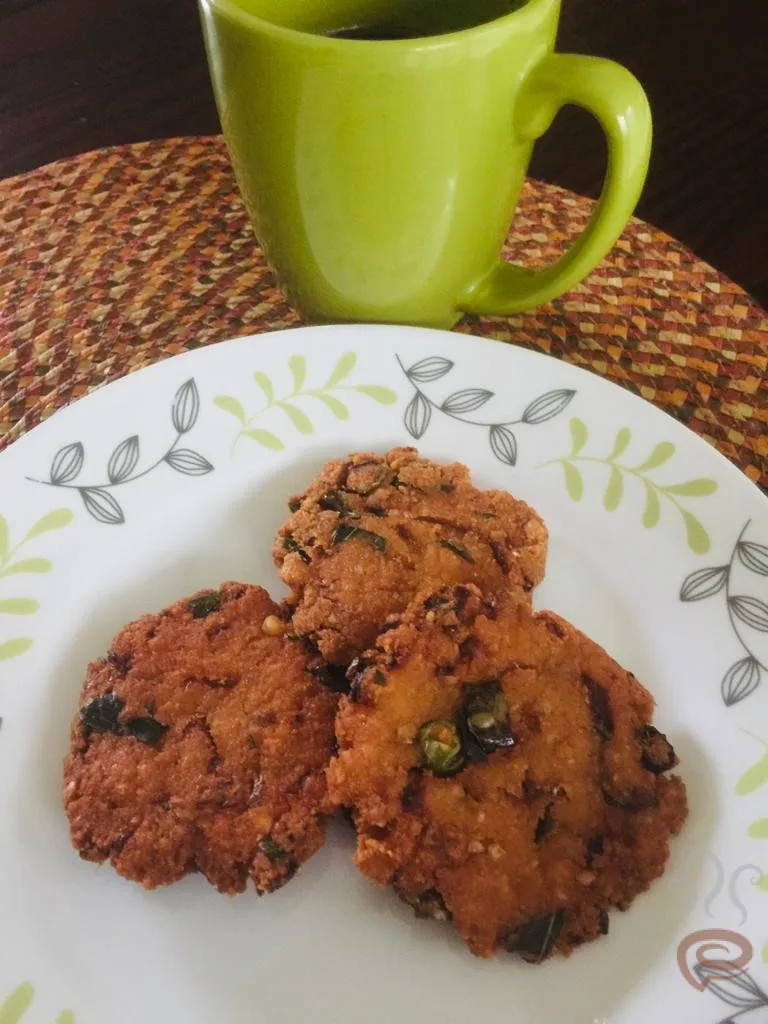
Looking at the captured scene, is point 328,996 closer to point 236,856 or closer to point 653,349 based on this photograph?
point 236,856

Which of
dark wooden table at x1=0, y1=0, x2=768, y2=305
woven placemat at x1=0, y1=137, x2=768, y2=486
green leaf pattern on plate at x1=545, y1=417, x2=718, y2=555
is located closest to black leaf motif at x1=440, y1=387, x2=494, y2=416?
green leaf pattern on plate at x1=545, y1=417, x2=718, y2=555

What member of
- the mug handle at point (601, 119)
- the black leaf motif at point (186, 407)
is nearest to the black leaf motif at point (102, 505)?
the black leaf motif at point (186, 407)

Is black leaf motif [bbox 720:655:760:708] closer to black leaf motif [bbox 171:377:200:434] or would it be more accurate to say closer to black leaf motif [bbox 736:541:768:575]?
black leaf motif [bbox 736:541:768:575]

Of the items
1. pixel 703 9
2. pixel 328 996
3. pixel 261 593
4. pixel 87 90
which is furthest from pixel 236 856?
pixel 703 9

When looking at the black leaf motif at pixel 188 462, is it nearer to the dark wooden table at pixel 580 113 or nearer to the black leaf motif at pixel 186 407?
the black leaf motif at pixel 186 407

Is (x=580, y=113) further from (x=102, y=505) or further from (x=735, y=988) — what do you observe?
(x=735, y=988)
